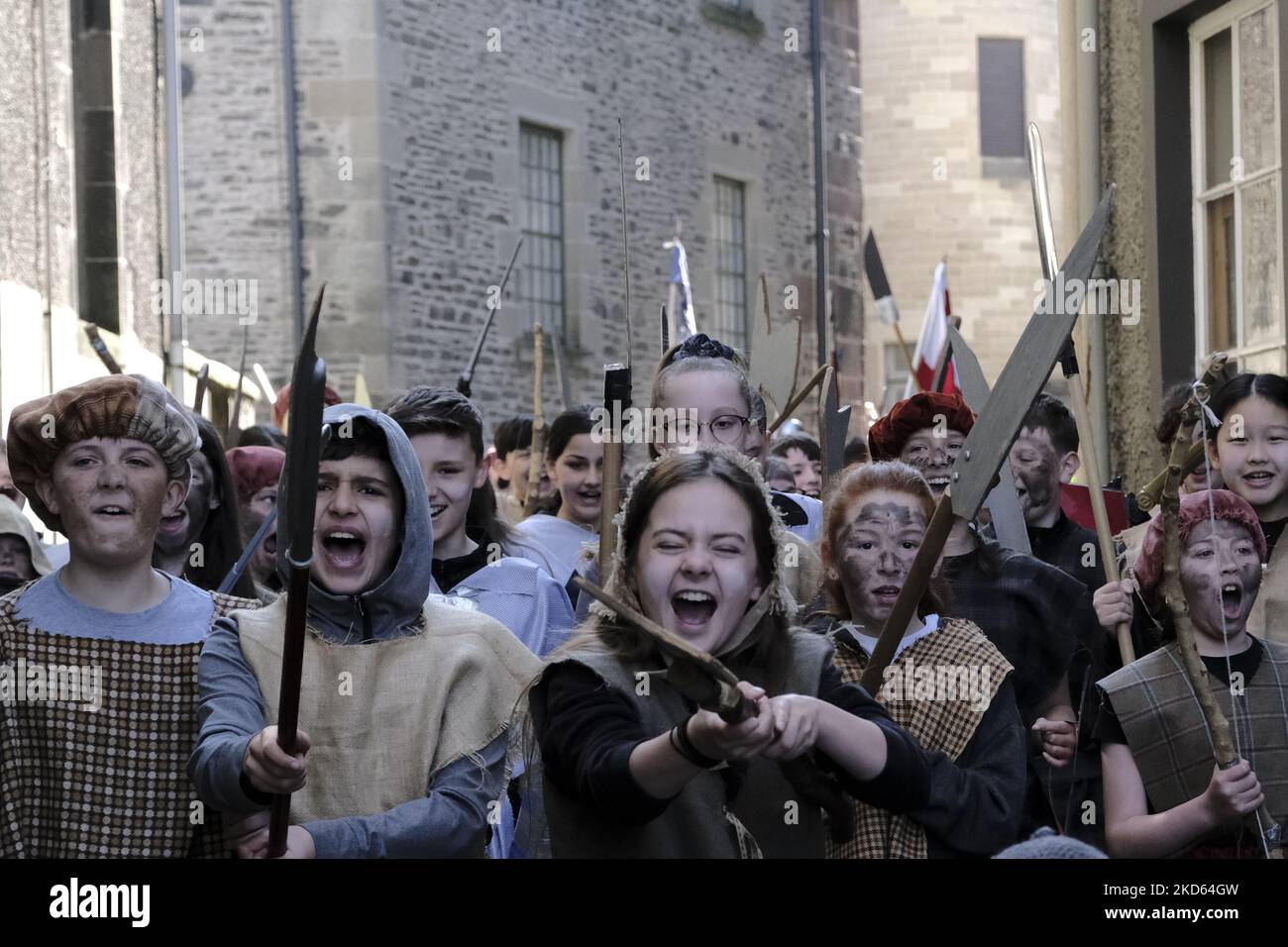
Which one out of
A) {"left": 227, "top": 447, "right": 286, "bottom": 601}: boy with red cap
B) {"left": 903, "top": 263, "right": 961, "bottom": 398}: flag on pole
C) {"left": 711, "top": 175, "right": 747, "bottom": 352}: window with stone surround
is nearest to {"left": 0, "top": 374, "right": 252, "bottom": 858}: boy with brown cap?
{"left": 227, "top": 447, "right": 286, "bottom": 601}: boy with red cap

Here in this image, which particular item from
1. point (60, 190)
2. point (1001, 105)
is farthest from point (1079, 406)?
point (1001, 105)

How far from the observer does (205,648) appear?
387cm

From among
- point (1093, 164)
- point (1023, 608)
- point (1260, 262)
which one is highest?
point (1093, 164)

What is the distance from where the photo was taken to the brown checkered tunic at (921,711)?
3818 millimetres

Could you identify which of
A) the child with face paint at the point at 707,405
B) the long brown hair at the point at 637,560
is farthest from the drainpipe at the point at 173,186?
the long brown hair at the point at 637,560

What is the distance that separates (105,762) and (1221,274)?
6746 millimetres

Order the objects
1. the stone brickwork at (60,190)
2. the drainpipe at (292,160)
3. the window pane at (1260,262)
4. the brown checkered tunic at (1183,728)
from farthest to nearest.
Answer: the drainpipe at (292,160)
the stone brickwork at (60,190)
the window pane at (1260,262)
the brown checkered tunic at (1183,728)

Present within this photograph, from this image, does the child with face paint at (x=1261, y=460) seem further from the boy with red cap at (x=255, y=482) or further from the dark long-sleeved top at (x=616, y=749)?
the boy with red cap at (x=255, y=482)

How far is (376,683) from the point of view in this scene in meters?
3.85

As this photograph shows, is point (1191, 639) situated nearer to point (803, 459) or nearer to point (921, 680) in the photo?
point (921, 680)

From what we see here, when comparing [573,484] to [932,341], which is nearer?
[573,484]

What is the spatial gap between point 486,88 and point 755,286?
5.20 meters

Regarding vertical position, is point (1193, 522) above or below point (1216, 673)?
A: above
